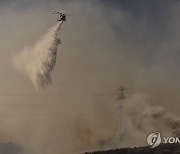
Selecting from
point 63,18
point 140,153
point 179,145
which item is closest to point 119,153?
point 140,153

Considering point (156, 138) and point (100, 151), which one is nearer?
point (156, 138)

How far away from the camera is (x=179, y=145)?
164875 mm

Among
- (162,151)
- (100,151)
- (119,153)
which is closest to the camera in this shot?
(162,151)

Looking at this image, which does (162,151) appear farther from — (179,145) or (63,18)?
(63,18)

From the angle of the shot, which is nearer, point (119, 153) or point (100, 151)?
point (119, 153)

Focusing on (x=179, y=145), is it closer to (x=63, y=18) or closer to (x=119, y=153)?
(x=119, y=153)

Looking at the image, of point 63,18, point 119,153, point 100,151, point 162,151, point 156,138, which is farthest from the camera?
point 100,151

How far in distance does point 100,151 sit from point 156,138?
4041cm

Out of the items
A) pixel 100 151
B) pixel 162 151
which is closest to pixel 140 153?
pixel 162 151

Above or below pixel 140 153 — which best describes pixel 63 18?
above

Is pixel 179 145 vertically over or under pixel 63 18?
under

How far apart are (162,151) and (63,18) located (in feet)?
201

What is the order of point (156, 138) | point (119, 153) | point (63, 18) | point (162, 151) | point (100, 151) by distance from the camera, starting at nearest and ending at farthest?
point (63, 18), point (156, 138), point (162, 151), point (119, 153), point (100, 151)

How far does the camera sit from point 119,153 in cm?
17075
